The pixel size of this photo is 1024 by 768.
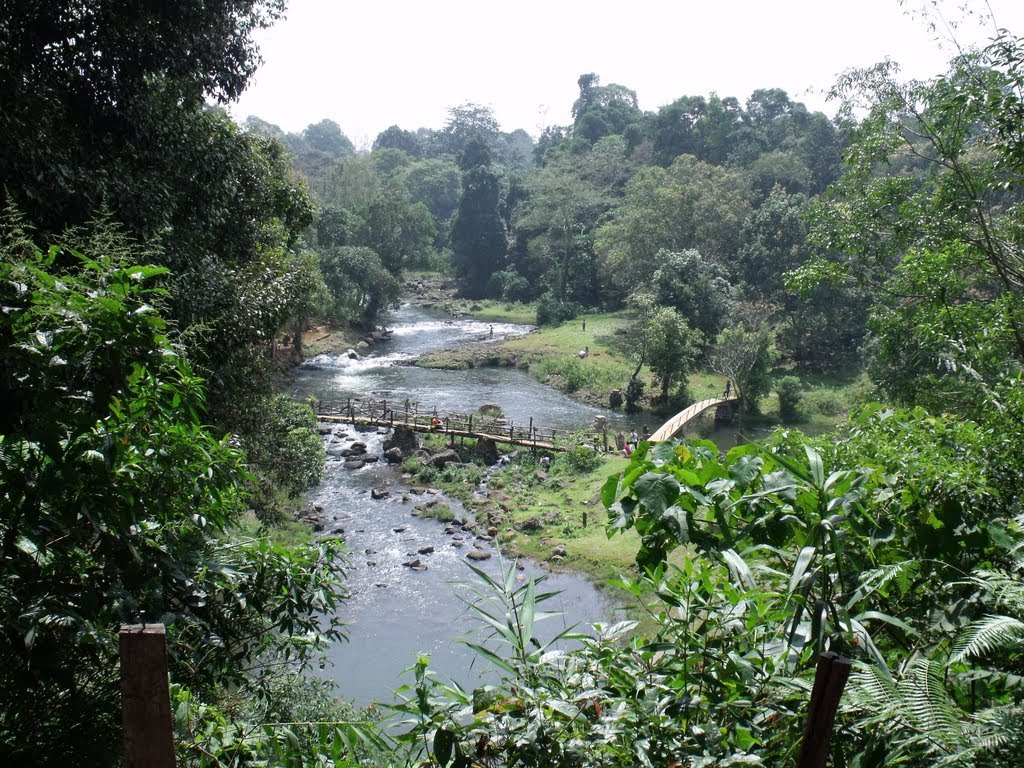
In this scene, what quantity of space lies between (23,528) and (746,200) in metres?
36.3

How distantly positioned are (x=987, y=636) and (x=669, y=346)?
22088mm

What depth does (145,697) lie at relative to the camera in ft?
4.61

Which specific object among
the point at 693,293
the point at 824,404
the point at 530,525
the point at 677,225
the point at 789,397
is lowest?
the point at 530,525

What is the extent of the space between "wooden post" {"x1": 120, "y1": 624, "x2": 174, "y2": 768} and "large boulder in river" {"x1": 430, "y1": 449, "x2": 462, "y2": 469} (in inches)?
671

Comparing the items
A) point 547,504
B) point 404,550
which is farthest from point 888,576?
point 547,504

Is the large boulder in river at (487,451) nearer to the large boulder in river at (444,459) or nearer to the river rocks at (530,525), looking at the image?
the large boulder in river at (444,459)

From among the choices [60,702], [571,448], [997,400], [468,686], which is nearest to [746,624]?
[60,702]

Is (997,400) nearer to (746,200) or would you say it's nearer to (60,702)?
(60,702)

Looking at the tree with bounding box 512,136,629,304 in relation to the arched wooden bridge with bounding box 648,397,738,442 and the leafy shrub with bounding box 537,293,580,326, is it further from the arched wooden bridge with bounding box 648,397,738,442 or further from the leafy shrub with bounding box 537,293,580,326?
the arched wooden bridge with bounding box 648,397,738,442

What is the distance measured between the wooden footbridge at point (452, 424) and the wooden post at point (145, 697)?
17431 mm

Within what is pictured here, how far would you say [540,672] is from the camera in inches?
75.4

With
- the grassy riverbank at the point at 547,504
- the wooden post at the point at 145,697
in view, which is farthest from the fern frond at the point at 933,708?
the grassy riverbank at the point at 547,504

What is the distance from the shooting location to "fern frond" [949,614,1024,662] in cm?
176

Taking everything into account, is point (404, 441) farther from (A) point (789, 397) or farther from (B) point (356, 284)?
(B) point (356, 284)
